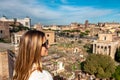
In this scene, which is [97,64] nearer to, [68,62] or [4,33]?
[68,62]

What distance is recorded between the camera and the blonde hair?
4.21 feet

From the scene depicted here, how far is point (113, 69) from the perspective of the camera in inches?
600

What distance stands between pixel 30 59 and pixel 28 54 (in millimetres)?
35

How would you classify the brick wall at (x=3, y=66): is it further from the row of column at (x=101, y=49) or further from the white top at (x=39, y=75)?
the row of column at (x=101, y=49)

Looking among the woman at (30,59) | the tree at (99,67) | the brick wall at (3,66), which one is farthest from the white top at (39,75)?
the tree at (99,67)

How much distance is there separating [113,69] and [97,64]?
1233mm

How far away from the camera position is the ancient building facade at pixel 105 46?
69.2ft

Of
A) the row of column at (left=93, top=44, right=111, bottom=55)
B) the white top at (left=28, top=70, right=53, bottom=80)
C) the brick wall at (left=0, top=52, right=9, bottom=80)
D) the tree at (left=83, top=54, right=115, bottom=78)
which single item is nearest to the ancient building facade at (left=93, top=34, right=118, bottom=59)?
the row of column at (left=93, top=44, right=111, bottom=55)

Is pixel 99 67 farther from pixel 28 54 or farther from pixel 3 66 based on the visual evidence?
pixel 28 54

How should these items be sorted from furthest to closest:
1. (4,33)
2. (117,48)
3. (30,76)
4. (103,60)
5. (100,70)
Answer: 1. (117,48)
2. (4,33)
3. (103,60)
4. (100,70)
5. (30,76)

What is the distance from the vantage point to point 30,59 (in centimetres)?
129

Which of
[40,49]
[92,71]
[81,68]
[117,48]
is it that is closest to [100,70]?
[92,71]

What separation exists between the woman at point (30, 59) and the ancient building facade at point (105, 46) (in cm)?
2027

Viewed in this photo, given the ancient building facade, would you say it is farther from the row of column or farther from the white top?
the white top
